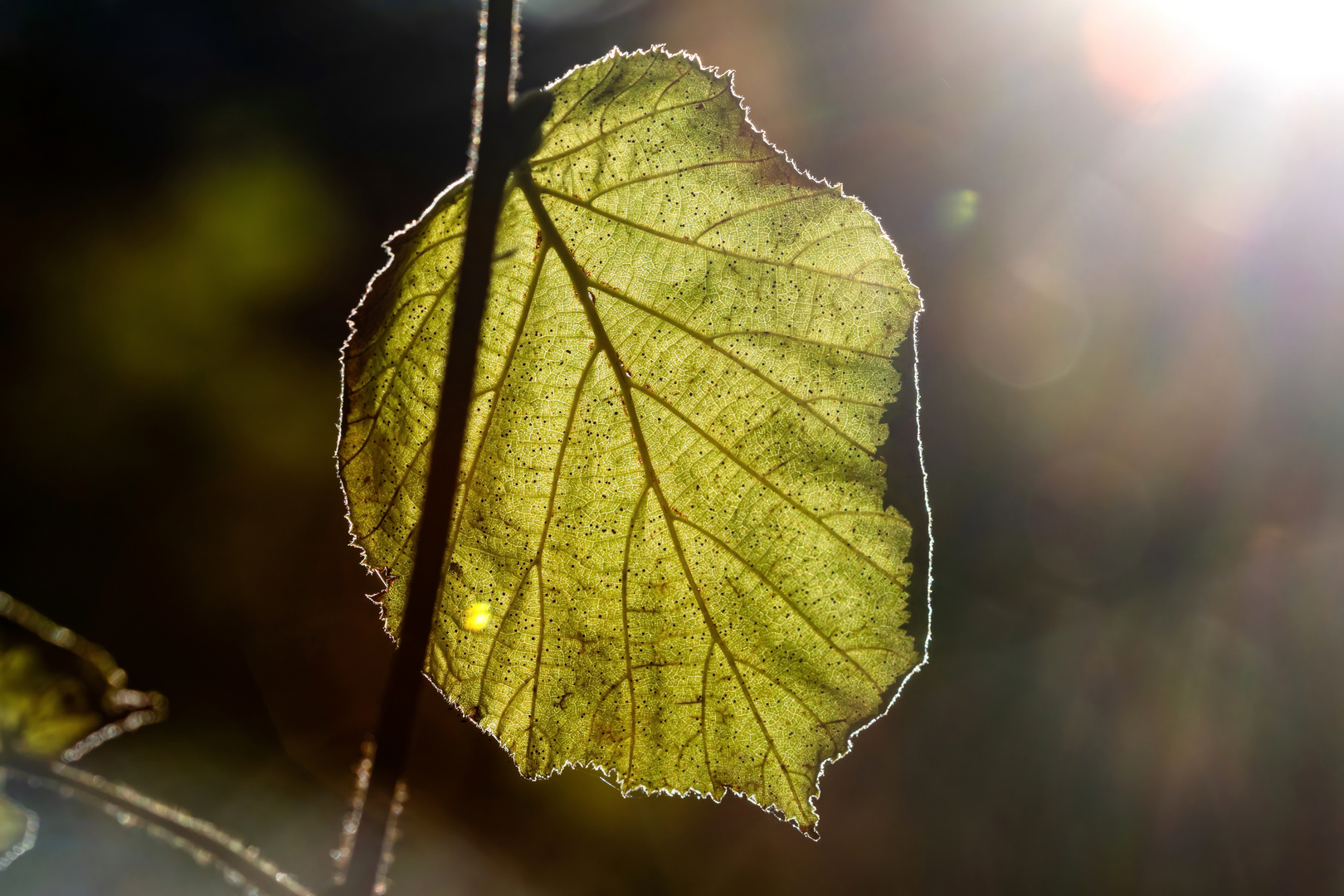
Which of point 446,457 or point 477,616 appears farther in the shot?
point 477,616

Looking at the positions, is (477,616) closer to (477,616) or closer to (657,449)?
(477,616)

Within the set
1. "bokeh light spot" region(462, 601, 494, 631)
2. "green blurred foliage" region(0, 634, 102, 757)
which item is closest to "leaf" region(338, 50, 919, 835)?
"bokeh light spot" region(462, 601, 494, 631)

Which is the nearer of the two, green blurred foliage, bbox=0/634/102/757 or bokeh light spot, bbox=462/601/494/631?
bokeh light spot, bbox=462/601/494/631

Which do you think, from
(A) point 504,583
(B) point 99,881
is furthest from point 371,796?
(B) point 99,881

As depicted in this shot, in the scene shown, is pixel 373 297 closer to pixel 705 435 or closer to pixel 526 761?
pixel 705 435

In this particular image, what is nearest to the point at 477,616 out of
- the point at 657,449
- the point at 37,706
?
the point at 657,449

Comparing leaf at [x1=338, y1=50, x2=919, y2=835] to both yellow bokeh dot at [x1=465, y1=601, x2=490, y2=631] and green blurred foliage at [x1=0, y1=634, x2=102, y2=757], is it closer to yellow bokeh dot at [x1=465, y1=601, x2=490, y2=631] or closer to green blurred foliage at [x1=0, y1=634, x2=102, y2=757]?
yellow bokeh dot at [x1=465, y1=601, x2=490, y2=631]
